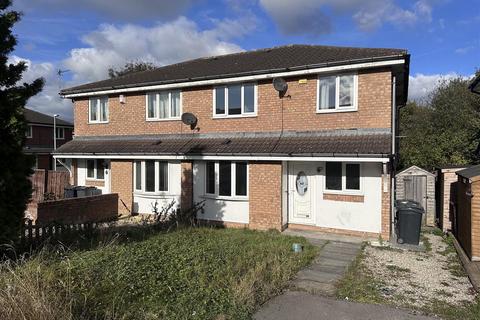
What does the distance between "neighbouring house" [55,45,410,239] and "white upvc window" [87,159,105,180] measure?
79 mm

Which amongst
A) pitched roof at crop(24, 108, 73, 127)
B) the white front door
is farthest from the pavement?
pitched roof at crop(24, 108, 73, 127)

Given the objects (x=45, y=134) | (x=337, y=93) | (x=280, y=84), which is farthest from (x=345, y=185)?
(x=45, y=134)

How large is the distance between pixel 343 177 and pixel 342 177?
0.11ft

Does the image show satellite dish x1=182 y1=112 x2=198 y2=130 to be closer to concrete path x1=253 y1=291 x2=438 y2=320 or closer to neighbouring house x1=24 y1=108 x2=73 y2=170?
concrete path x1=253 y1=291 x2=438 y2=320

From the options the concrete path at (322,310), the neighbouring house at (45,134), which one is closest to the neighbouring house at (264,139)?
the concrete path at (322,310)

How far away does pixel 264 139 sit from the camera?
41.8 feet

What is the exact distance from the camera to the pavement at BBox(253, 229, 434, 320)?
5.62 m

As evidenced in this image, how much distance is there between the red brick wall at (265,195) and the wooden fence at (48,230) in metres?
4.99

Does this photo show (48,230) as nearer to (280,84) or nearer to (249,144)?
(249,144)

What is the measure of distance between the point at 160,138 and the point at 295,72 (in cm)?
614

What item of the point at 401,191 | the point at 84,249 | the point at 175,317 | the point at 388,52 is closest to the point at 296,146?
the point at 388,52

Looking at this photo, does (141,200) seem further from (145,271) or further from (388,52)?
(388,52)

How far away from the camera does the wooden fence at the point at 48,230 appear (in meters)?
8.72

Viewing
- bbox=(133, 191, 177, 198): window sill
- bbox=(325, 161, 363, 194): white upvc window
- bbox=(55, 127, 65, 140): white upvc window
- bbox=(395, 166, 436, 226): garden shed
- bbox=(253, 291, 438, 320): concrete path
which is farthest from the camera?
bbox=(55, 127, 65, 140): white upvc window
